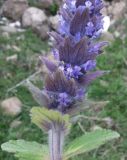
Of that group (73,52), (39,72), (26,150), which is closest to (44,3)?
(39,72)

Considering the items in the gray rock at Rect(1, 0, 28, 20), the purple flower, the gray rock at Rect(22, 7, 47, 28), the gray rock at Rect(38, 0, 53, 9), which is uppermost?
the gray rock at Rect(38, 0, 53, 9)

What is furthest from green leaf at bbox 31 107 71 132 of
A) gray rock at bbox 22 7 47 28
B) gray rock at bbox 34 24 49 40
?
gray rock at bbox 22 7 47 28

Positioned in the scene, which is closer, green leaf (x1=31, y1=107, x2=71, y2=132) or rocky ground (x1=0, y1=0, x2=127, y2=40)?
green leaf (x1=31, y1=107, x2=71, y2=132)

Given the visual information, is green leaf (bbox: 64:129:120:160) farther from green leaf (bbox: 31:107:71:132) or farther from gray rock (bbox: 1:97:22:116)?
gray rock (bbox: 1:97:22:116)

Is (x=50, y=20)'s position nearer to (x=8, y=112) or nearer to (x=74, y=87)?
(x=8, y=112)

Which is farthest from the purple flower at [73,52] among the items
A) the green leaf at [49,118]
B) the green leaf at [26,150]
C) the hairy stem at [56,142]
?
the green leaf at [26,150]

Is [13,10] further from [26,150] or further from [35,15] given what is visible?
[26,150]

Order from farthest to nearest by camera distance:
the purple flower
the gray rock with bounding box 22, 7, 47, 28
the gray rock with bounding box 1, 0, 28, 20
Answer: the gray rock with bounding box 1, 0, 28, 20 → the gray rock with bounding box 22, 7, 47, 28 → the purple flower

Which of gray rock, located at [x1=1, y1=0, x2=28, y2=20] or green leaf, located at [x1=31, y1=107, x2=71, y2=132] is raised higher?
gray rock, located at [x1=1, y1=0, x2=28, y2=20]

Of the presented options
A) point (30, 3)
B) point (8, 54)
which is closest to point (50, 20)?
point (30, 3)
